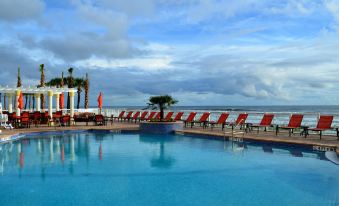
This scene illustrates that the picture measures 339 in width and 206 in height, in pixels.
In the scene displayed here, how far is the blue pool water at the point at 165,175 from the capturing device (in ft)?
17.6

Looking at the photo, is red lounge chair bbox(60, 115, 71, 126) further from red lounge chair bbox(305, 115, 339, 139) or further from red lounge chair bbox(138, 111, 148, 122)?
red lounge chair bbox(305, 115, 339, 139)

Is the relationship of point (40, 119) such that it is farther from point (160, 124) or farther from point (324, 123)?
point (324, 123)

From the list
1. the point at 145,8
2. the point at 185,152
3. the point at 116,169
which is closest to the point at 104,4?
the point at 145,8

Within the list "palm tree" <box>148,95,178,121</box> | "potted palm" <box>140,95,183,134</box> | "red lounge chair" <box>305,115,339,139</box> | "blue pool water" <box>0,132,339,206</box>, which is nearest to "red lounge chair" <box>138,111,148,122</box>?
"palm tree" <box>148,95,178,121</box>

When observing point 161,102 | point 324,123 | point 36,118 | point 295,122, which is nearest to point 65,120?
point 36,118

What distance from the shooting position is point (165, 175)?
6.94 meters

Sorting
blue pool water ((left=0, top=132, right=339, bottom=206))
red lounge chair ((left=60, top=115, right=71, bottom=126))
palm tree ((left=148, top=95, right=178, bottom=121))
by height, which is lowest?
blue pool water ((left=0, top=132, right=339, bottom=206))

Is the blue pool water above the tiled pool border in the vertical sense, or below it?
below

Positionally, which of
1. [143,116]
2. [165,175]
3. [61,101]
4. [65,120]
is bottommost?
[165,175]

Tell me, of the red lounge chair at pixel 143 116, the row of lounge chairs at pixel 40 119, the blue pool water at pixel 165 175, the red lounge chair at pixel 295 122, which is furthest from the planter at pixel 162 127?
the red lounge chair at pixel 295 122

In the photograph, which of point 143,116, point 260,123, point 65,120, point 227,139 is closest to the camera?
point 227,139

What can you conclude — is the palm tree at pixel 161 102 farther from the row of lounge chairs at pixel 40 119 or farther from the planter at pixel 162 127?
the row of lounge chairs at pixel 40 119

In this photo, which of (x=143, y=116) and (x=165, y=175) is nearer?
(x=165, y=175)

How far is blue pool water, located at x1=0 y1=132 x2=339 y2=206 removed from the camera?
536cm
